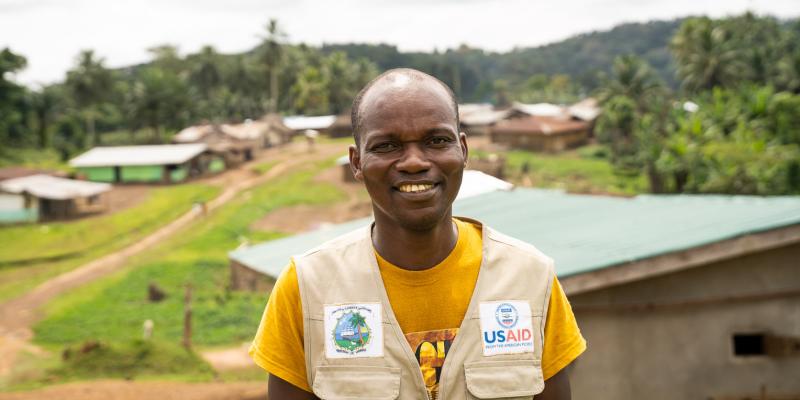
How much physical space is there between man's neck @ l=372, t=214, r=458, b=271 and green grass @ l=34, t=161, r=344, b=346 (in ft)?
60.3

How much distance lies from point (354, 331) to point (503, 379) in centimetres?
51

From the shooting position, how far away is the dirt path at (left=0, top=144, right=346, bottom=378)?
21219mm

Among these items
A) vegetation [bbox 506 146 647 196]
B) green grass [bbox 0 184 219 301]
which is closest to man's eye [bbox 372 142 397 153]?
green grass [bbox 0 184 219 301]

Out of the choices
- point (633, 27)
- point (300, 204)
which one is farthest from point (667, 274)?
point (633, 27)

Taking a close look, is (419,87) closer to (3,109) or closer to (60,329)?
(60,329)

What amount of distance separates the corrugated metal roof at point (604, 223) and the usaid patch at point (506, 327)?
4123 mm

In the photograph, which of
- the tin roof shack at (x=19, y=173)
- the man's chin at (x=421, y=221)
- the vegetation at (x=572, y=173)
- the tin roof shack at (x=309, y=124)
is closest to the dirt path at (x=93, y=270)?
the tin roof shack at (x=19, y=173)

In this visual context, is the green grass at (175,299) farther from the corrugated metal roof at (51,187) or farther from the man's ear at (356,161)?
the man's ear at (356,161)

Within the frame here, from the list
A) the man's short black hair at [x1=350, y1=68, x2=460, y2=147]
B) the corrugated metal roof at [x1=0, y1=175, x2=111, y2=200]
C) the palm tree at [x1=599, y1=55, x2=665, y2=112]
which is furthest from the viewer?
the palm tree at [x1=599, y1=55, x2=665, y2=112]

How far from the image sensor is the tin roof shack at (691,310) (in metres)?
6.56

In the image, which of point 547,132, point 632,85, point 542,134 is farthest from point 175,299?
point 632,85

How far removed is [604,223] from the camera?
8.53 metres

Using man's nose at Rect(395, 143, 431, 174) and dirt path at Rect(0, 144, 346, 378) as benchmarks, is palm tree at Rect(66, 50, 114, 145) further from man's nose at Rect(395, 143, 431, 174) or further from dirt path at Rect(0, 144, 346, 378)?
man's nose at Rect(395, 143, 431, 174)

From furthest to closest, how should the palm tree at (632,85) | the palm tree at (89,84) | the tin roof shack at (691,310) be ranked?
the palm tree at (89,84)
the palm tree at (632,85)
the tin roof shack at (691,310)
